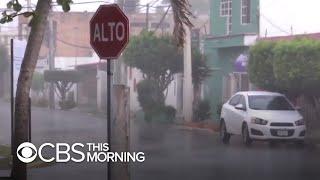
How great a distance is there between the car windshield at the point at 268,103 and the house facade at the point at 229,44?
1020 centimetres

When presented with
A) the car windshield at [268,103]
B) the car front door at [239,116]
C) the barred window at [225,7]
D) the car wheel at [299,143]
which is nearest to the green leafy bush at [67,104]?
the barred window at [225,7]

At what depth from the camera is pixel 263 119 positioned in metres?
19.5

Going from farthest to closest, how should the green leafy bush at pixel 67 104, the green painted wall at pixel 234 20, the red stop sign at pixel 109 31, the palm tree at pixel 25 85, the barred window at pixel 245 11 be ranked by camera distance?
the green leafy bush at pixel 67 104 → the barred window at pixel 245 11 → the green painted wall at pixel 234 20 → the palm tree at pixel 25 85 → the red stop sign at pixel 109 31

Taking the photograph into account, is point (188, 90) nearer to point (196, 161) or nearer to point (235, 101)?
point (235, 101)

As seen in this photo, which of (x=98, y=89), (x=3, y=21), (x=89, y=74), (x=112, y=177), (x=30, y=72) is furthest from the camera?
(x=89, y=74)

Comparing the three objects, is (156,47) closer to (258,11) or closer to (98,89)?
(258,11)

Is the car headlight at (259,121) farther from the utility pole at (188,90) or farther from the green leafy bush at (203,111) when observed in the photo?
the utility pole at (188,90)

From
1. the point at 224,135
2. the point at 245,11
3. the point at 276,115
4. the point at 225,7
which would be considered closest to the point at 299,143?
the point at 276,115

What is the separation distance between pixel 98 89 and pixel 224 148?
30.1m

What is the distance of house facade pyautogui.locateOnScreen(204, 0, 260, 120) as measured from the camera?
105 feet

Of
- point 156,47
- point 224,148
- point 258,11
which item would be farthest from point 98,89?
point 224,148

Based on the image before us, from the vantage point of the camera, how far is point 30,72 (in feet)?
38.4

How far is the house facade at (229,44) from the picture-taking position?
3186 centimetres

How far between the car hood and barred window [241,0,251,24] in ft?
44.0
